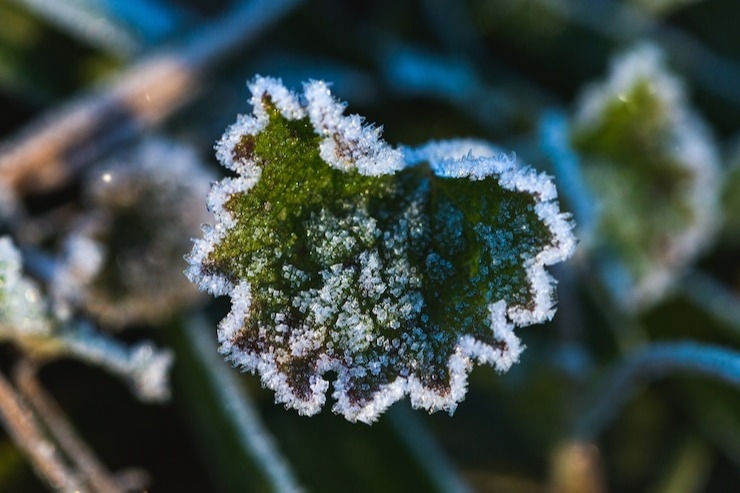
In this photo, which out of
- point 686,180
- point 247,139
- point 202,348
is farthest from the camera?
point 686,180

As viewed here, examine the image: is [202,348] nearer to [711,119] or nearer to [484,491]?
[484,491]

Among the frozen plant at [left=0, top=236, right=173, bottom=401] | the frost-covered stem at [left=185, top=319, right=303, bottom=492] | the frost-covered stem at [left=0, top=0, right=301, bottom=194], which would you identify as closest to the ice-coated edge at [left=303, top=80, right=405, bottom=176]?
the frozen plant at [left=0, top=236, right=173, bottom=401]

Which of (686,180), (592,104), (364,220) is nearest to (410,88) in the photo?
(592,104)

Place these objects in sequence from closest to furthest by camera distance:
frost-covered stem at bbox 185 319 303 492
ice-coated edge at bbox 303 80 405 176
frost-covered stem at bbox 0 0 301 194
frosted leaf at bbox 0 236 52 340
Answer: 1. ice-coated edge at bbox 303 80 405 176
2. frosted leaf at bbox 0 236 52 340
3. frost-covered stem at bbox 185 319 303 492
4. frost-covered stem at bbox 0 0 301 194

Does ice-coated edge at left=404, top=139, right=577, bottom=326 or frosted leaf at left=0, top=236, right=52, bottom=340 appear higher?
frosted leaf at left=0, top=236, right=52, bottom=340

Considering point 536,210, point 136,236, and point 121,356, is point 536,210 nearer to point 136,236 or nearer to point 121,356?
point 121,356

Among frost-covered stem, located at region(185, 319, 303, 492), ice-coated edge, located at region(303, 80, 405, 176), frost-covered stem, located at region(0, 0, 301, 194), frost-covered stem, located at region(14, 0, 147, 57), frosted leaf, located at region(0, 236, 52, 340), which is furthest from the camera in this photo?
frost-covered stem, located at region(14, 0, 147, 57)

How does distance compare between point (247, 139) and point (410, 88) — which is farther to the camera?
point (410, 88)

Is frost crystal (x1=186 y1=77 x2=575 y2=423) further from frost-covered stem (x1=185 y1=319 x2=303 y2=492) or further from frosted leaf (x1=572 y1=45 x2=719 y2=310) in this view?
frosted leaf (x1=572 y1=45 x2=719 y2=310)
